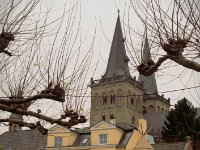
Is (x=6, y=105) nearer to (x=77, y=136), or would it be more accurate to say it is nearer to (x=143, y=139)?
(x=143, y=139)

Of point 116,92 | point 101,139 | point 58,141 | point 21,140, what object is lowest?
point 101,139

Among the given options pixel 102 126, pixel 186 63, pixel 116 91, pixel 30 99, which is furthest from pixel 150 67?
pixel 116 91

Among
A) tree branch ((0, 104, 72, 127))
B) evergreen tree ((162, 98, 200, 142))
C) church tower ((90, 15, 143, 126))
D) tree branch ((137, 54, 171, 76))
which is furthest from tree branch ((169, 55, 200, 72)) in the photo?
church tower ((90, 15, 143, 126))

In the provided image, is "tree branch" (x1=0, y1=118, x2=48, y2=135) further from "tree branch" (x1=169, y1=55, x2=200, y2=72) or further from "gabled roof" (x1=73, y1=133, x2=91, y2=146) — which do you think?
"gabled roof" (x1=73, y1=133, x2=91, y2=146)

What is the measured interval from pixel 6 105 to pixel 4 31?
1746mm

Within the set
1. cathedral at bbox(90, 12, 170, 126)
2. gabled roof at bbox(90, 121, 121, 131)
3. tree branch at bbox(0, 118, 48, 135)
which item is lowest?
tree branch at bbox(0, 118, 48, 135)

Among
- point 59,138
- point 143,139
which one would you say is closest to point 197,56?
point 143,139

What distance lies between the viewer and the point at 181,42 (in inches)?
349

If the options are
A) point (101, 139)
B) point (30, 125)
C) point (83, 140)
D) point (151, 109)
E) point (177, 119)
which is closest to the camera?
point (30, 125)

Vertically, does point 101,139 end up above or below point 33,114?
above

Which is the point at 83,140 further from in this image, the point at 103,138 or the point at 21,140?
the point at 21,140

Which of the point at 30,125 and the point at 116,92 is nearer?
the point at 30,125

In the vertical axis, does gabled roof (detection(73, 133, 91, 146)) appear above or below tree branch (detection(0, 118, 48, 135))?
above

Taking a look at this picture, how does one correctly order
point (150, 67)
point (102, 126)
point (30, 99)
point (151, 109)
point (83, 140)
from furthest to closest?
point (151, 109) → point (83, 140) → point (102, 126) → point (30, 99) → point (150, 67)
